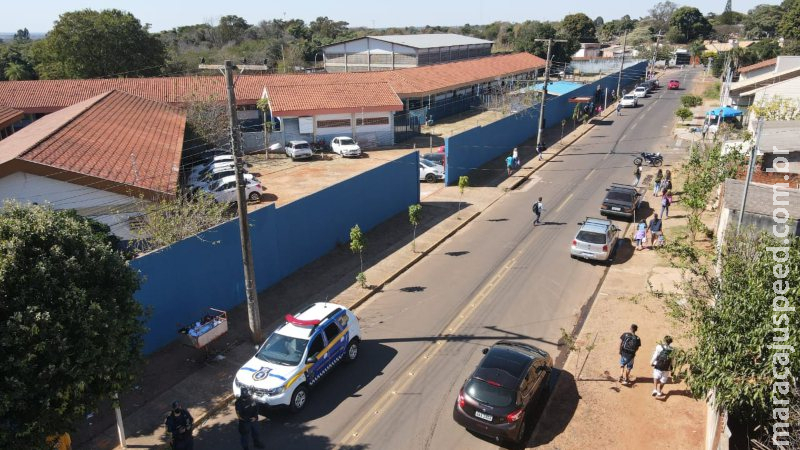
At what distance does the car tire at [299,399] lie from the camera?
11758mm

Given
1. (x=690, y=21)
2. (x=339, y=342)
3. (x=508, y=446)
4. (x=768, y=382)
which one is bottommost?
(x=508, y=446)

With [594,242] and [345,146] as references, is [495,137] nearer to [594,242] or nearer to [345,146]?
[345,146]

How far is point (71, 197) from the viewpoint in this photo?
1920 centimetres

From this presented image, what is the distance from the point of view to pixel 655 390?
40.3 feet

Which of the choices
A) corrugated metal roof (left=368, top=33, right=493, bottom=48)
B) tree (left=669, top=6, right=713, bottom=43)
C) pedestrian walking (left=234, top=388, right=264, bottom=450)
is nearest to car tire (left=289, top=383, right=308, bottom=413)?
pedestrian walking (left=234, top=388, right=264, bottom=450)

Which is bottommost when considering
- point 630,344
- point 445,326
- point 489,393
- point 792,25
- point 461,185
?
point 445,326

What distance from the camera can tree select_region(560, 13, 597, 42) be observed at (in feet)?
360

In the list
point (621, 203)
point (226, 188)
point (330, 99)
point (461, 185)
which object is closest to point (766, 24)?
point (330, 99)

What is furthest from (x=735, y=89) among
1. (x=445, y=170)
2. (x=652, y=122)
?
(x=445, y=170)

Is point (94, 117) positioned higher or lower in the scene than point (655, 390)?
higher

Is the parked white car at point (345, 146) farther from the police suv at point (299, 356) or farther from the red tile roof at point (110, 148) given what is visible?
the police suv at point (299, 356)

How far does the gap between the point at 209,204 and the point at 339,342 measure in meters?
6.78

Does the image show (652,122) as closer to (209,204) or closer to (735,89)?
(735,89)

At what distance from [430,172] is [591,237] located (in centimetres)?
1333
